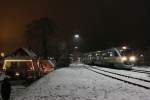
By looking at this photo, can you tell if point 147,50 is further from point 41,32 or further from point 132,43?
point 41,32

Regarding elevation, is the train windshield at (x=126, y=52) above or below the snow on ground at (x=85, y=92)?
above

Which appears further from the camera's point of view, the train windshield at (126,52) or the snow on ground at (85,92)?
the train windshield at (126,52)

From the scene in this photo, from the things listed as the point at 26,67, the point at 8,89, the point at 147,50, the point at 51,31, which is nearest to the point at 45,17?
the point at 51,31

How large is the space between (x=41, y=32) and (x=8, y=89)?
69.1m

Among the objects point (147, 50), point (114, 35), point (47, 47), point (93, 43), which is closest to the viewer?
point (147, 50)

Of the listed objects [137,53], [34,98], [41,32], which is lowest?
[34,98]

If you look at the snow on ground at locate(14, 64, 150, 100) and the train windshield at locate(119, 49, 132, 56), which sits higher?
the train windshield at locate(119, 49, 132, 56)

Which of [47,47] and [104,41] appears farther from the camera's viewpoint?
[104,41]

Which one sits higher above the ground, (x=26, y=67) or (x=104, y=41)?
(x=104, y=41)

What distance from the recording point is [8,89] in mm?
15031

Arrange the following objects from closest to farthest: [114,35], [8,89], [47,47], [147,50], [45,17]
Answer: [8,89]
[147,50]
[47,47]
[45,17]
[114,35]

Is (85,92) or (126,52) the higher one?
(126,52)

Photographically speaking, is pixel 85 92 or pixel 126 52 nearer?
pixel 85 92

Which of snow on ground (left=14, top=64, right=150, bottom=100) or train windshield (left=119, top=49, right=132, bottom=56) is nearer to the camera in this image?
snow on ground (left=14, top=64, right=150, bottom=100)
